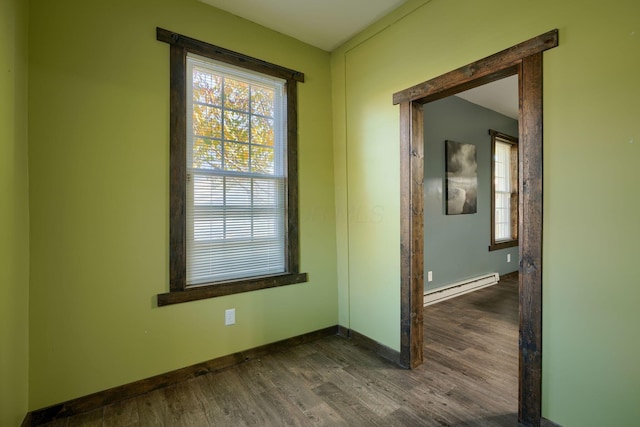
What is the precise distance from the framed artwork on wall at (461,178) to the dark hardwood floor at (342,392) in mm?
1920

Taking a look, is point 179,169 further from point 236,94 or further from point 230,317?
point 230,317

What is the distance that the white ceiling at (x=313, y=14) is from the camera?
2.30m

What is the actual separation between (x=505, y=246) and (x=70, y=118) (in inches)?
227

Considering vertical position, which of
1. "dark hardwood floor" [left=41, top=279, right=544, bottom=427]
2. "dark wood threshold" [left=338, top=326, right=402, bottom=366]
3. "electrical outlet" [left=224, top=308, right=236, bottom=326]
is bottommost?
"dark hardwood floor" [left=41, top=279, right=544, bottom=427]

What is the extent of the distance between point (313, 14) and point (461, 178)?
297 centimetres

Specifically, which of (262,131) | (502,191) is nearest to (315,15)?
(262,131)

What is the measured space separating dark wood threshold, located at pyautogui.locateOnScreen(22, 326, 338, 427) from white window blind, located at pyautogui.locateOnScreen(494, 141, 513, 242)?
4.03 metres

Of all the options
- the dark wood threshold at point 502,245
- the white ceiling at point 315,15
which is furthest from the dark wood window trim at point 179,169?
the dark wood threshold at point 502,245

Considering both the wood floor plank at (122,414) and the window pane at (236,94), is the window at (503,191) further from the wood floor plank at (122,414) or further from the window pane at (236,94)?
the wood floor plank at (122,414)

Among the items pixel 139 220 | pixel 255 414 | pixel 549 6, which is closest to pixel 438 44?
pixel 549 6

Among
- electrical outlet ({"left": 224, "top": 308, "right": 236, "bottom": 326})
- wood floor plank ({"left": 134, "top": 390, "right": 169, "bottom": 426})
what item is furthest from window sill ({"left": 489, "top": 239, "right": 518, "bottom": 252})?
wood floor plank ({"left": 134, "top": 390, "right": 169, "bottom": 426})

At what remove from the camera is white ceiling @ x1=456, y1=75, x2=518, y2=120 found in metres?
3.71

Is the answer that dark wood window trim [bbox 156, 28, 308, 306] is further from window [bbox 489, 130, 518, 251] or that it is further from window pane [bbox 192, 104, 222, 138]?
window [bbox 489, 130, 518, 251]

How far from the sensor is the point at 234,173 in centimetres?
244
